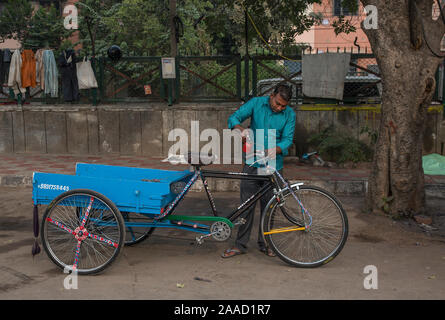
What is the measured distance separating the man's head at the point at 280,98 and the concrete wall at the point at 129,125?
5.46 m

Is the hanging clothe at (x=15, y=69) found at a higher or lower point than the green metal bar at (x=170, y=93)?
higher

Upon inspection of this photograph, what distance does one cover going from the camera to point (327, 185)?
28.1ft

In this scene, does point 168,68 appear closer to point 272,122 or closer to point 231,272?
point 272,122

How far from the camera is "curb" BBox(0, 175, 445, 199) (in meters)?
8.34

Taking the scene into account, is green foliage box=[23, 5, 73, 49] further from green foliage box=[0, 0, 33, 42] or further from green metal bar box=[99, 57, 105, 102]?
green metal bar box=[99, 57, 105, 102]

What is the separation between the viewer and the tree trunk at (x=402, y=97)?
21.6 ft

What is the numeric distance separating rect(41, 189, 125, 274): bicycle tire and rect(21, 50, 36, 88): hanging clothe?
759cm

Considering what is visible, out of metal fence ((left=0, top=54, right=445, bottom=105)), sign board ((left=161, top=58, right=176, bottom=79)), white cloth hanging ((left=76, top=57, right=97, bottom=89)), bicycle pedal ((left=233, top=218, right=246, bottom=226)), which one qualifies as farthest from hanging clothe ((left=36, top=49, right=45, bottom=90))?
bicycle pedal ((left=233, top=218, right=246, bottom=226))

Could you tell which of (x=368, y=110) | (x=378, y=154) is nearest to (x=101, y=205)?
(x=378, y=154)

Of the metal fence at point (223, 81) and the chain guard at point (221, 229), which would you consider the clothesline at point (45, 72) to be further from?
the chain guard at point (221, 229)

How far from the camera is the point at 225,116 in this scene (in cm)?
1083

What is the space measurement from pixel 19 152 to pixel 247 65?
534 centimetres

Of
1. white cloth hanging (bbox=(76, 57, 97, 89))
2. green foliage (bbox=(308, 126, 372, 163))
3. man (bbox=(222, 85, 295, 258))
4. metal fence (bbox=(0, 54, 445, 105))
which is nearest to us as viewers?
man (bbox=(222, 85, 295, 258))

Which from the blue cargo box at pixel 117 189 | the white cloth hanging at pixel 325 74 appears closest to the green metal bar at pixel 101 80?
the white cloth hanging at pixel 325 74
